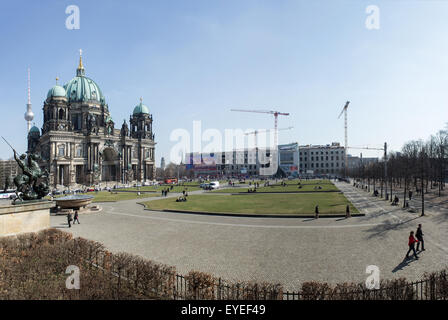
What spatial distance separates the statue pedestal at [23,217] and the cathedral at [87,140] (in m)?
84.7

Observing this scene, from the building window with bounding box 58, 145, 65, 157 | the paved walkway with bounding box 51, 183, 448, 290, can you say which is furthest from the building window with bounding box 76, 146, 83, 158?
the paved walkway with bounding box 51, 183, 448, 290

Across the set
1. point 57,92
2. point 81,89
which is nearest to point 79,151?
point 57,92

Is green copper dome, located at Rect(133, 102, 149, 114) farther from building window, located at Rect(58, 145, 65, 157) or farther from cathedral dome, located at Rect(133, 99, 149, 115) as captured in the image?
building window, located at Rect(58, 145, 65, 157)

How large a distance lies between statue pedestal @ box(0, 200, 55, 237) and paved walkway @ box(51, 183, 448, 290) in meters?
3.08

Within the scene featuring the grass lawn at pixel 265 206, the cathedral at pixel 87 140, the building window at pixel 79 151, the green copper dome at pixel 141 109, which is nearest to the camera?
the grass lawn at pixel 265 206

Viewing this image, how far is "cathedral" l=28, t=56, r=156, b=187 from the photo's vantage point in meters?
102

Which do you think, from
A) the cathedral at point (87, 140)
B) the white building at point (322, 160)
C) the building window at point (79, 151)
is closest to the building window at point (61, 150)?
the cathedral at point (87, 140)

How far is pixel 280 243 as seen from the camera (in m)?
17.0

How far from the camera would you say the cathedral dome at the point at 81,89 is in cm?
11738

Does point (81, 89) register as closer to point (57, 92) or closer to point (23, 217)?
point (57, 92)

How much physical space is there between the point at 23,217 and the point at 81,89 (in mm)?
119022

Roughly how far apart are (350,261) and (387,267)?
5.28 feet

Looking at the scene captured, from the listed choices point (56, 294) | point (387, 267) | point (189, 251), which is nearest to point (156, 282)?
point (56, 294)

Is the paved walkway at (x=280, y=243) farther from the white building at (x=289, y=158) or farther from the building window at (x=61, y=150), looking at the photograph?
the white building at (x=289, y=158)
